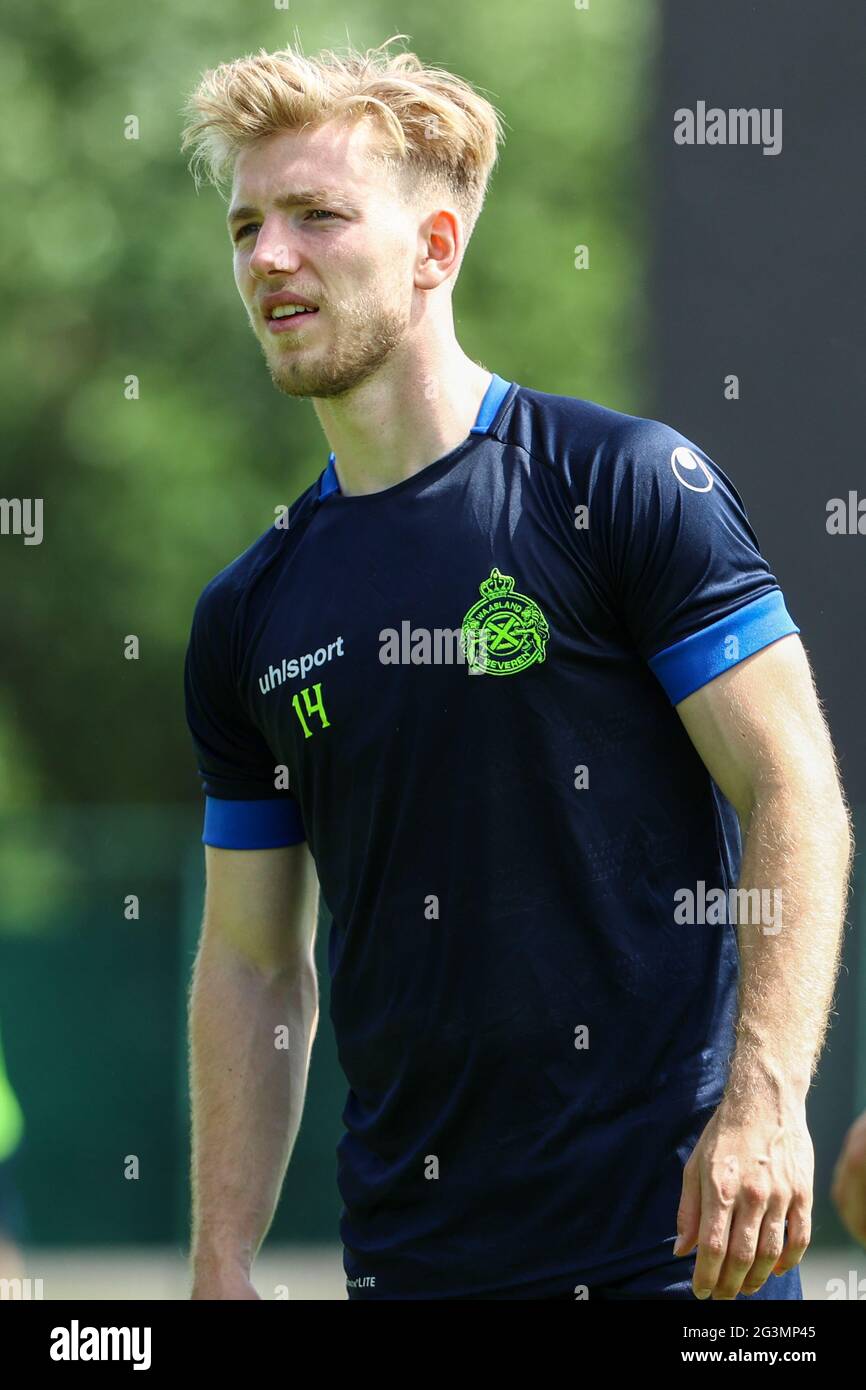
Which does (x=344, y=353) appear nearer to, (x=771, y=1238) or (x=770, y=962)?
(x=770, y=962)

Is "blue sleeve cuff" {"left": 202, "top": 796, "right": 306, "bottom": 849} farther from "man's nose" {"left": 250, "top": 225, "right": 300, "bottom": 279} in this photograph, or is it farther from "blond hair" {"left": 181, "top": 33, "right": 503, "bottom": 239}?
"blond hair" {"left": 181, "top": 33, "right": 503, "bottom": 239}

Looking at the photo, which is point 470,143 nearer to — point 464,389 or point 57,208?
point 464,389

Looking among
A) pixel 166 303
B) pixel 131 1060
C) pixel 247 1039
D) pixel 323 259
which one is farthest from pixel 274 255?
pixel 166 303

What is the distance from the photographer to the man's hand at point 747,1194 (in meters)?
2.56

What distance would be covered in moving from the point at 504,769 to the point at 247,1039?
0.81m

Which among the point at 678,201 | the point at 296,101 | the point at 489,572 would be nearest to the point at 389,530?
the point at 489,572

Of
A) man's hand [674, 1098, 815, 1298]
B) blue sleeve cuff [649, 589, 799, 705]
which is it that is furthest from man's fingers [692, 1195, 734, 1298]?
blue sleeve cuff [649, 589, 799, 705]

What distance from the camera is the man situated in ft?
8.97

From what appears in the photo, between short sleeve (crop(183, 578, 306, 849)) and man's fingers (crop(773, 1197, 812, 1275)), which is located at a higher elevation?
short sleeve (crop(183, 578, 306, 849))

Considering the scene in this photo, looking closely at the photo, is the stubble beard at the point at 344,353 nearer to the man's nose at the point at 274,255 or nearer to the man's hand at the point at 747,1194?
the man's nose at the point at 274,255

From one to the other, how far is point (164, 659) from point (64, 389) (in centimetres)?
176

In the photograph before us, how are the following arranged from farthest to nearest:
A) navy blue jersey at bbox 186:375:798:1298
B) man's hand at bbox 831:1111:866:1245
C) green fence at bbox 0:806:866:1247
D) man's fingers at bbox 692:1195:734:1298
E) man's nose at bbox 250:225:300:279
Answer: green fence at bbox 0:806:866:1247
man's nose at bbox 250:225:300:279
navy blue jersey at bbox 186:375:798:1298
man's fingers at bbox 692:1195:734:1298
man's hand at bbox 831:1111:866:1245

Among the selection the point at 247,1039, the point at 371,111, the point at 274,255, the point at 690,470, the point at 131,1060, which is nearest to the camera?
the point at 690,470

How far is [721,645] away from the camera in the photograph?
9.05ft
